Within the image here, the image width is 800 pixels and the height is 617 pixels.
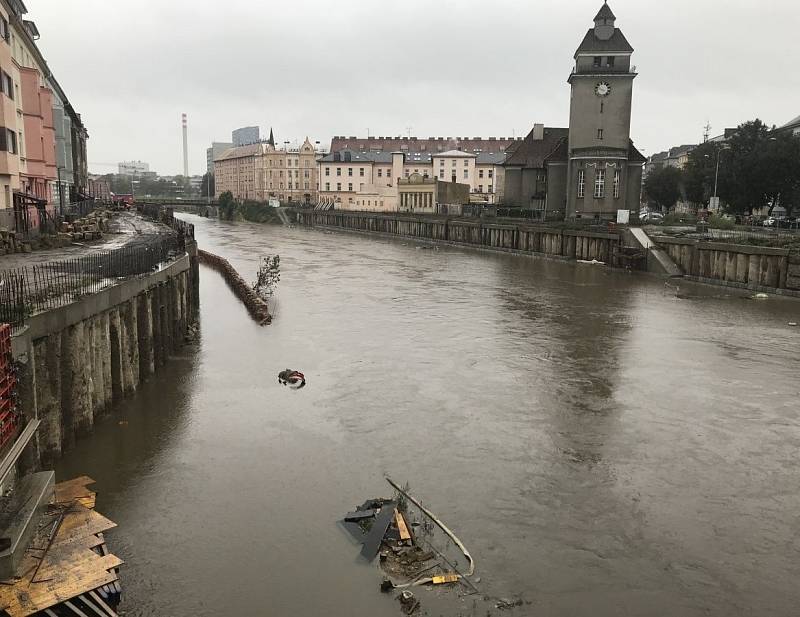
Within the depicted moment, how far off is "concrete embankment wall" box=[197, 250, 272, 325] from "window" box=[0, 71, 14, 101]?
13952 mm

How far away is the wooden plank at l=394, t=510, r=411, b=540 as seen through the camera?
1205 centimetres

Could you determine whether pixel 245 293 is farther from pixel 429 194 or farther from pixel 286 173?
pixel 286 173

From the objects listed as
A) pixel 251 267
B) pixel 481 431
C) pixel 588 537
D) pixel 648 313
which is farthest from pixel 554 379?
pixel 251 267

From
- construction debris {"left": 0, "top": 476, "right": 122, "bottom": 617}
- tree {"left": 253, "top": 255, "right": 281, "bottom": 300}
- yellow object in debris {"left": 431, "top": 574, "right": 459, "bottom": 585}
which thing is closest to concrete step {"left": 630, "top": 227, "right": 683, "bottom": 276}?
tree {"left": 253, "top": 255, "right": 281, "bottom": 300}

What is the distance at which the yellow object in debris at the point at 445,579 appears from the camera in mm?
10920

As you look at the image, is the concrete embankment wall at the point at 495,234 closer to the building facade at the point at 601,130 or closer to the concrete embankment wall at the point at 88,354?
the building facade at the point at 601,130

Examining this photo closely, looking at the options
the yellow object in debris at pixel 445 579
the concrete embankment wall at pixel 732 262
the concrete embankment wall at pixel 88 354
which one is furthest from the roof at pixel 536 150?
the yellow object in debris at pixel 445 579

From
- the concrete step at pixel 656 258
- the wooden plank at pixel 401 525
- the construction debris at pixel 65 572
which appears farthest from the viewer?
the concrete step at pixel 656 258

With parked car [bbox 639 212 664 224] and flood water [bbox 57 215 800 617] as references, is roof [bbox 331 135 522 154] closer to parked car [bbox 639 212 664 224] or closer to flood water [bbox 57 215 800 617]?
parked car [bbox 639 212 664 224]

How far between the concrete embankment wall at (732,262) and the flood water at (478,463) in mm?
11803

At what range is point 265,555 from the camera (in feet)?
38.8

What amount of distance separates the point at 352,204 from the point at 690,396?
109m

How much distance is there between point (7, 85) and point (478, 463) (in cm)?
2836

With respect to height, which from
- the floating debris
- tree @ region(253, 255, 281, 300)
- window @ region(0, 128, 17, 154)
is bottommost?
the floating debris
